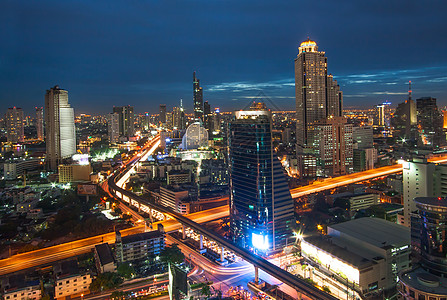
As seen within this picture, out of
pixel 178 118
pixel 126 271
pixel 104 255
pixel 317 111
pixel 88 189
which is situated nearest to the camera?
pixel 126 271

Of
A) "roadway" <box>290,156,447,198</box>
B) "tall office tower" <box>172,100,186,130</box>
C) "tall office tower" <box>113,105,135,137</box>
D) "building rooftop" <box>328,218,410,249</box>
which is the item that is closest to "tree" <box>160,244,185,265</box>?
"building rooftop" <box>328,218,410,249</box>

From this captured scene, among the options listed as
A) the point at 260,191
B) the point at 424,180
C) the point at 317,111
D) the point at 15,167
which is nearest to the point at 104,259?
the point at 260,191

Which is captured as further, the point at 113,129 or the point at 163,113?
the point at 163,113

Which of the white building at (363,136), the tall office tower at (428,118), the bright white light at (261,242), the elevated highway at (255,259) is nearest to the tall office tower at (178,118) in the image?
the white building at (363,136)

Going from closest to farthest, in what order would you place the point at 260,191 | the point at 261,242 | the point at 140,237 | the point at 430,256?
1. the point at 430,256
2. the point at 140,237
3. the point at 261,242
4. the point at 260,191

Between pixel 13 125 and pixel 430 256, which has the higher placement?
pixel 13 125

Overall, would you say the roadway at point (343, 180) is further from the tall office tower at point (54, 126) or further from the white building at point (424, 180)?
the tall office tower at point (54, 126)

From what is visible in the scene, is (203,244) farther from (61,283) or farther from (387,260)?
(387,260)

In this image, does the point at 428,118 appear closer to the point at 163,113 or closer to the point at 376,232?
the point at 376,232
